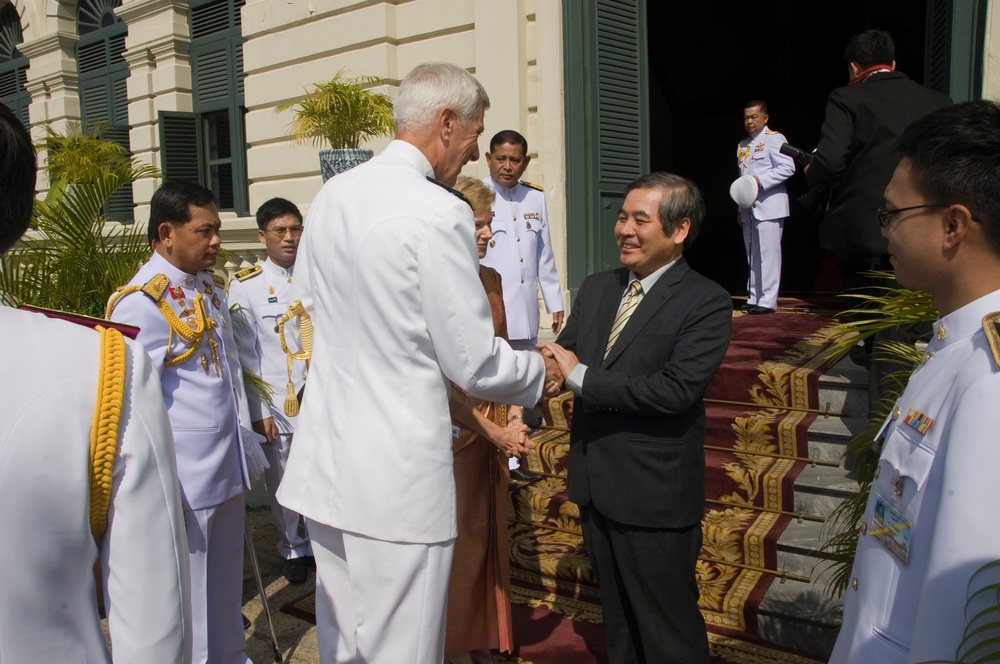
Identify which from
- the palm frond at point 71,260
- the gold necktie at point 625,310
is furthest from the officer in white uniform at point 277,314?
the gold necktie at point 625,310

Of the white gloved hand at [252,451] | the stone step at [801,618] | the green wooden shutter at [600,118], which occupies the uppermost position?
the green wooden shutter at [600,118]

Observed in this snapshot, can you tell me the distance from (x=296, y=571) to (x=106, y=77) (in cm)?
969

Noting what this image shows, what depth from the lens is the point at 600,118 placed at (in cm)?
Result: 656

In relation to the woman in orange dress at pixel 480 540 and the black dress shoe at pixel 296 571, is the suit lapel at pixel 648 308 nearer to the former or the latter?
the woman in orange dress at pixel 480 540

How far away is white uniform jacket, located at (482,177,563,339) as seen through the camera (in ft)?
16.4

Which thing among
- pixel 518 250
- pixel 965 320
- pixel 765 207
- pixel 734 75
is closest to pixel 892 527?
pixel 965 320

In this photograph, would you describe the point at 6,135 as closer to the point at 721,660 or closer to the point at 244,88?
the point at 721,660

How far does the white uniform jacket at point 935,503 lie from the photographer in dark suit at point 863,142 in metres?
2.73

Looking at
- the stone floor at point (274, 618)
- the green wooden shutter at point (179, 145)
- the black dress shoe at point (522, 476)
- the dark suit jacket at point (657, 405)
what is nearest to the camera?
the dark suit jacket at point (657, 405)

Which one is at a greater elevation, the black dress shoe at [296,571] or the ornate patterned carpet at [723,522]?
the ornate patterned carpet at [723,522]

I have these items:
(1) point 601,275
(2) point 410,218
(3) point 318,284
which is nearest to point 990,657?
(2) point 410,218

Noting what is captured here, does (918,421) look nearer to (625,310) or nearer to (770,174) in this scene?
(625,310)

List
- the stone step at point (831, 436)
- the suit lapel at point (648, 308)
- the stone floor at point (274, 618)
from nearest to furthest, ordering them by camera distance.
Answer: the suit lapel at point (648, 308) → the stone floor at point (274, 618) → the stone step at point (831, 436)

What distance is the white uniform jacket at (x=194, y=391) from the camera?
2928 millimetres
